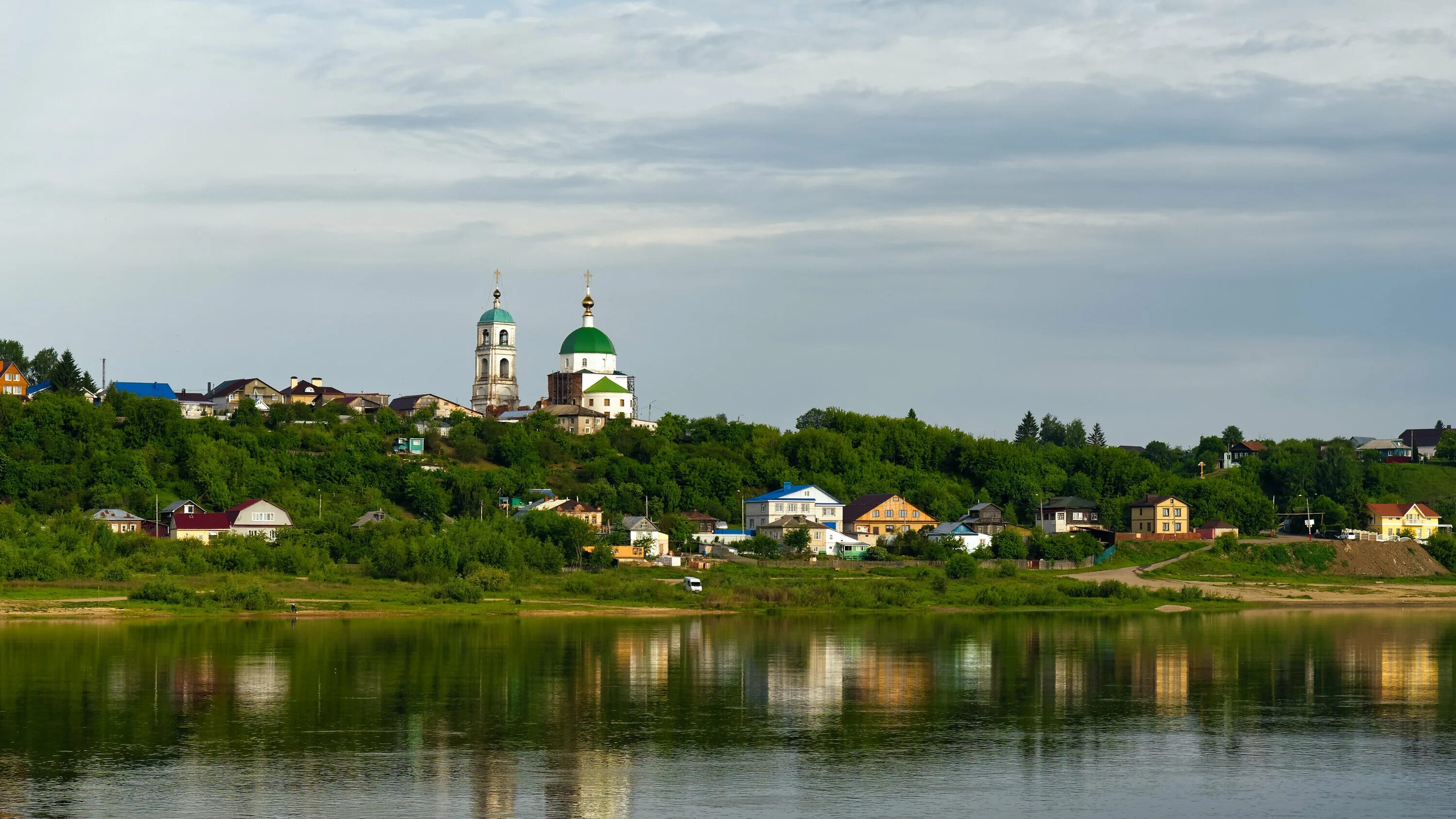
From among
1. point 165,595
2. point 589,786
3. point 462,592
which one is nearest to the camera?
point 589,786

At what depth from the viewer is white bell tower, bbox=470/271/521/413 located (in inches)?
5118

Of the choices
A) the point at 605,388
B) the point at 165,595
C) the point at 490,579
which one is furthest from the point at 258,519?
the point at 605,388

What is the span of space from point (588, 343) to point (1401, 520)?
2492 inches

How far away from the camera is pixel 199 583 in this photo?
6781 cm

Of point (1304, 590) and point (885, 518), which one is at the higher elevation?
point (885, 518)

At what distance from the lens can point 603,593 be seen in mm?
71438

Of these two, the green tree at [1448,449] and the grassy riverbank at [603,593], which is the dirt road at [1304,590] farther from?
the green tree at [1448,449]

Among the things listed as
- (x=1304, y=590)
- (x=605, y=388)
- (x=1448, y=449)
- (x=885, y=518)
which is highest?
(x=605, y=388)

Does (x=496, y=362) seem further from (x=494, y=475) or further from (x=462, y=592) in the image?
(x=462, y=592)

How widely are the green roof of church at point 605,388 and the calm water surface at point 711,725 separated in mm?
70618

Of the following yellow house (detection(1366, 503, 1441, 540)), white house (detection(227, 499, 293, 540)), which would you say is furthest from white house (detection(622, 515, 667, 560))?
yellow house (detection(1366, 503, 1441, 540))

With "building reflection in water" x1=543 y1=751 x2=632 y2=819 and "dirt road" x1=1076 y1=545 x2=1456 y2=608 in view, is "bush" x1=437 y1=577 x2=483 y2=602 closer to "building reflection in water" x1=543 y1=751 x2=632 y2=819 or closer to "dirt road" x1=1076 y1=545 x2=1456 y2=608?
"dirt road" x1=1076 y1=545 x2=1456 y2=608

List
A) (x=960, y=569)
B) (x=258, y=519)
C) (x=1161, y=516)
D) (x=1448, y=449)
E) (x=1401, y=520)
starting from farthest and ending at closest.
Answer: (x=1448, y=449) → (x=1401, y=520) → (x=1161, y=516) → (x=258, y=519) → (x=960, y=569)

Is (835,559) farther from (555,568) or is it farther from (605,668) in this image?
(605,668)
